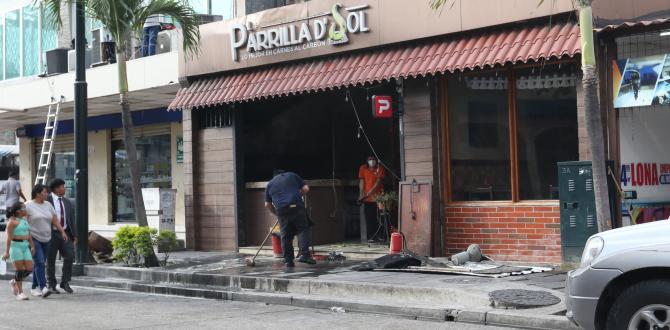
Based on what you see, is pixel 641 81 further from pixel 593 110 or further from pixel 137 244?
pixel 137 244

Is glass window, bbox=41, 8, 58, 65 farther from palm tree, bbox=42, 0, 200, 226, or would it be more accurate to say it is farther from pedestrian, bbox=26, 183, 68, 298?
pedestrian, bbox=26, 183, 68, 298

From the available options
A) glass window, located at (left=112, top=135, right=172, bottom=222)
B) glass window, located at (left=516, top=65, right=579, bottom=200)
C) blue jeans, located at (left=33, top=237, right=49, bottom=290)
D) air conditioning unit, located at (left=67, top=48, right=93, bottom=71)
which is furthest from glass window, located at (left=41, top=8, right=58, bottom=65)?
glass window, located at (left=516, top=65, right=579, bottom=200)

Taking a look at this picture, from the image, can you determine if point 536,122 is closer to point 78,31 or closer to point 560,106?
point 560,106

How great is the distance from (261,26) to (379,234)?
4.76 m

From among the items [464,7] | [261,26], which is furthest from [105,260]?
[464,7]

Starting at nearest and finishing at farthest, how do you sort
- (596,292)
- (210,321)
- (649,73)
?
1. (596,292)
2. (210,321)
3. (649,73)

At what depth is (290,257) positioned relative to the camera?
13.8 meters

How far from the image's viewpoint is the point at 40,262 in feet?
40.2

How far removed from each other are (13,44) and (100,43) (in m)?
5.60

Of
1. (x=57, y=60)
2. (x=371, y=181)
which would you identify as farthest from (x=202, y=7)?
(x=371, y=181)

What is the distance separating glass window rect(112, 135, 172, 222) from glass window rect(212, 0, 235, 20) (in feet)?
12.3

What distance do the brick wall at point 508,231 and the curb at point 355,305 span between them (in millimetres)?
3543

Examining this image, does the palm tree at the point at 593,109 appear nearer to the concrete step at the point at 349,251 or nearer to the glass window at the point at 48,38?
the concrete step at the point at 349,251

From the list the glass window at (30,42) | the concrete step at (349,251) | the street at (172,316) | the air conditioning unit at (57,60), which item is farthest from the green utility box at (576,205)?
the glass window at (30,42)
